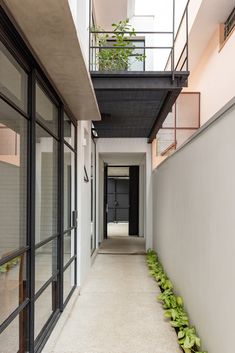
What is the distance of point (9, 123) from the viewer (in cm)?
201

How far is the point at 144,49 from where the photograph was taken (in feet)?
15.5

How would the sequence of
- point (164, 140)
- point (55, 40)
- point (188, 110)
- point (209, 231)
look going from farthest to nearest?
point (164, 140), point (188, 110), point (209, 231), point (55, 40)

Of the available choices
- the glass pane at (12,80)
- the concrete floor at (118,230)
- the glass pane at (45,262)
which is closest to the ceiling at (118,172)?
the concrete floor at (118,230)

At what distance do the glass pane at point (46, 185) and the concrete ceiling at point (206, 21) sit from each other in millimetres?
4290

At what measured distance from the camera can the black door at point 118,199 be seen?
15.5m

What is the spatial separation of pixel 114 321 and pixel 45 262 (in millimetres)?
1137

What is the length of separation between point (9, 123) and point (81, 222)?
2816 mm

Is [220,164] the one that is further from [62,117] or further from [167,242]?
[167,242]

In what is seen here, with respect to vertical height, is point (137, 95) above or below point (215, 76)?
below

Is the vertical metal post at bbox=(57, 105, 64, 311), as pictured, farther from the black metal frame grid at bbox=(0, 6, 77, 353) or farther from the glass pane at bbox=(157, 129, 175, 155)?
the glass pane at bbox=(157, 129, 175, 155)

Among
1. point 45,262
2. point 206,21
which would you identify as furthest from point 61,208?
point 206,21

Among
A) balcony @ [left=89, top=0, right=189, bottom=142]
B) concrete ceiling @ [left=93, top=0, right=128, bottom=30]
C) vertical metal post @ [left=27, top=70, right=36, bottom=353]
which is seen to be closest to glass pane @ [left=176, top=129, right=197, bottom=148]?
balcony @ [left=89, top=0, right=189, bottom=142]

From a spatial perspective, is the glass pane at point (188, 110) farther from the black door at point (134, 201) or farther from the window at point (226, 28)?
the black door at point (134, 201)

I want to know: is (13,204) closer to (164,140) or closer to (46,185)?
(46,185)
